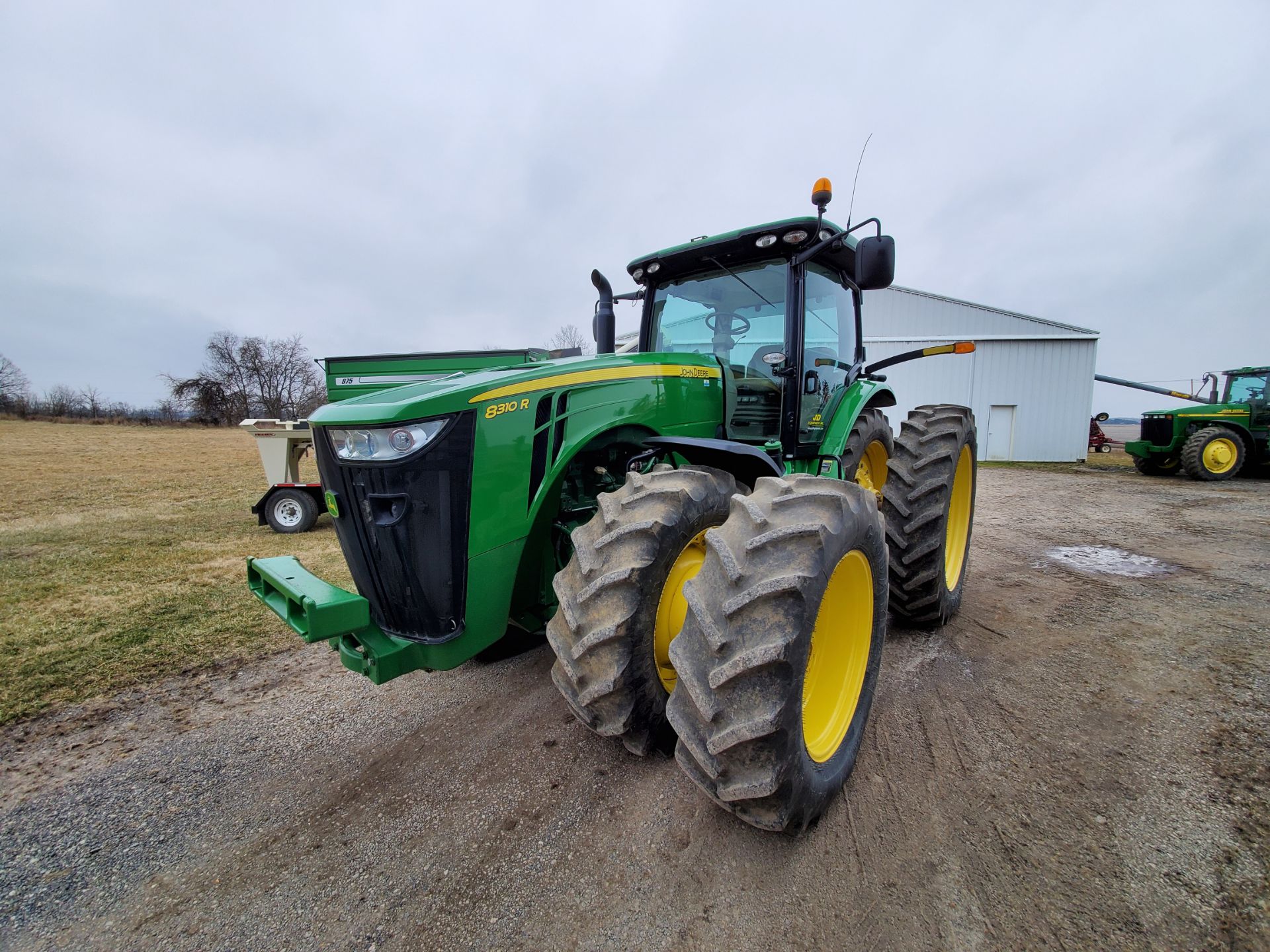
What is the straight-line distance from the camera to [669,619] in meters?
2.04

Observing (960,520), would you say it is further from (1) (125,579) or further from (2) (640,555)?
(1) (125,579)

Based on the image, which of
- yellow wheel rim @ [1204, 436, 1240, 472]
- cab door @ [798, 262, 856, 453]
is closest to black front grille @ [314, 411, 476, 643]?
cab door @ [798, 262, 856, 453]

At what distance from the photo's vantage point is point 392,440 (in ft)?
6.29

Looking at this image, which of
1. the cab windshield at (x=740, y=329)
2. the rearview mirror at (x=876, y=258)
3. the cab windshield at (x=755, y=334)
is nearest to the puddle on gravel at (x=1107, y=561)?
the cab windshield at (x=755, y=334)

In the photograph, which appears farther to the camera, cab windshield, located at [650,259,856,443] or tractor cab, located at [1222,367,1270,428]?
tractor cab, located at [1222,367,1270,428]

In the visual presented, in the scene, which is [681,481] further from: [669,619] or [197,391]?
[197,391]

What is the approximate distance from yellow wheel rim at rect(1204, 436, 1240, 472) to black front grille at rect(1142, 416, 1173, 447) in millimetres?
680

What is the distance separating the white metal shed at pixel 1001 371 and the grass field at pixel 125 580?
53.5 feet

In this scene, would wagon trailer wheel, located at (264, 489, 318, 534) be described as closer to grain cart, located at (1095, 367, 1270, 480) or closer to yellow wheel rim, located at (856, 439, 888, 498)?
yellow wheel rim, located at (856, 439, 888, 498)

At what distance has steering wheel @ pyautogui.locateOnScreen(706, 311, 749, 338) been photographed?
330cm

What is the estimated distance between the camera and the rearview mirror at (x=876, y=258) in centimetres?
262

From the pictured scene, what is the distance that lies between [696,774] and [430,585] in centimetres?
106

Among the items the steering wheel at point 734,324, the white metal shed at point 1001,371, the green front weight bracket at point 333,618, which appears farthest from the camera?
the white metal shed at point 1001,371

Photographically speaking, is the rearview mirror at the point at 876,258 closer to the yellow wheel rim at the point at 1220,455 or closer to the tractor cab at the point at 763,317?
the tractor cab at the point at 763,317
